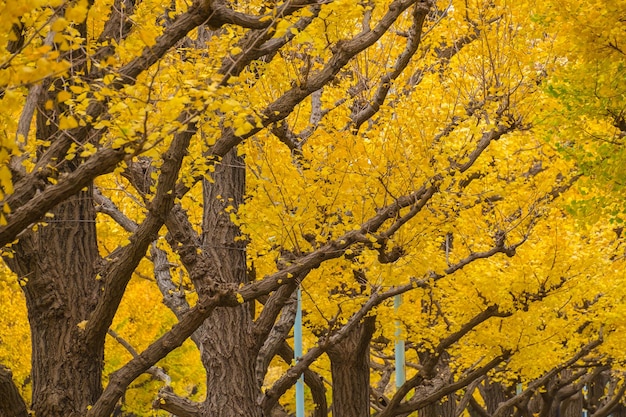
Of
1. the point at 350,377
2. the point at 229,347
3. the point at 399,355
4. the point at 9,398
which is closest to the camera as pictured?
the point at 9,398

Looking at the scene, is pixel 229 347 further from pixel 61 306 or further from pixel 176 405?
pixel 61 306

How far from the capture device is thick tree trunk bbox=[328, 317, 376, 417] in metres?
16.9

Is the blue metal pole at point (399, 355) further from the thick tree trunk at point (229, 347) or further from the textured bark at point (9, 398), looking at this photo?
the textured bark at point (9, 398)

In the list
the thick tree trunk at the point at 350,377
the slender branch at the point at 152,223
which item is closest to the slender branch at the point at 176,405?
the thick tree trunk at the point at 350,377

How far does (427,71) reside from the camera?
15.6 m

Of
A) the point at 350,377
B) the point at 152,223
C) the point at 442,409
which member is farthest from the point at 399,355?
the point at 152,223

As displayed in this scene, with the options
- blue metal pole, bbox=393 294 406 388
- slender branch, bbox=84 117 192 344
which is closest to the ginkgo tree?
slender branch, bbox=84 117 192 344

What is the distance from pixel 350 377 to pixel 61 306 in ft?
24.6

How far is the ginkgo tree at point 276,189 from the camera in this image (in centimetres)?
753

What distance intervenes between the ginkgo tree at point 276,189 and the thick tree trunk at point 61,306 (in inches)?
0.9

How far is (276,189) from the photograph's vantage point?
13125mm

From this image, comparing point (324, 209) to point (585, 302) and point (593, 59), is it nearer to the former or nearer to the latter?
point (593, 59)

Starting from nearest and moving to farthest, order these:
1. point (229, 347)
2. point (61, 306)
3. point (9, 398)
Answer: point (9, 398) < point (61, 306) < point (229, 347)

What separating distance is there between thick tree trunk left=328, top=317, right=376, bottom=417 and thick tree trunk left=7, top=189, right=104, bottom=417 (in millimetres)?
6776
